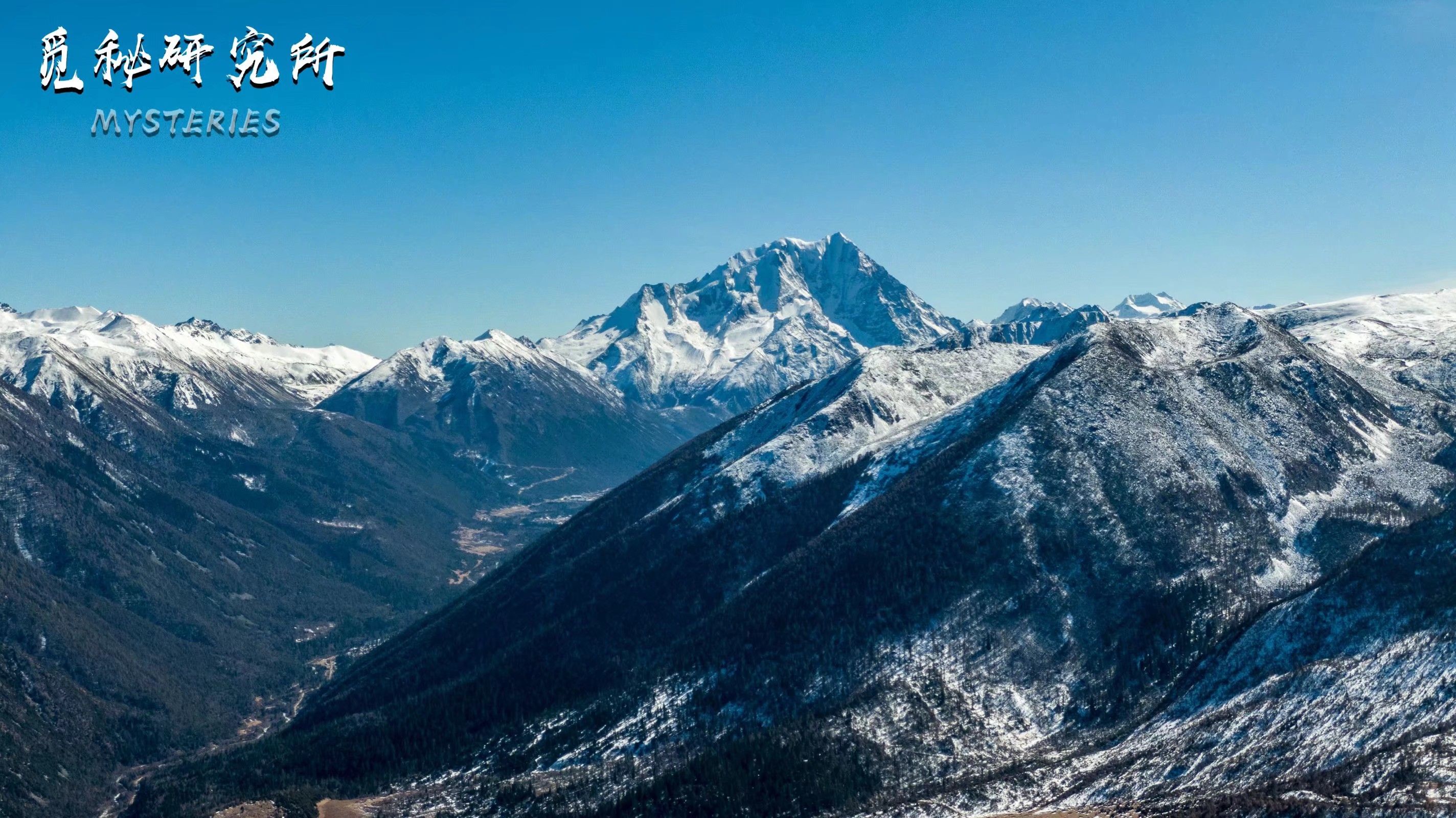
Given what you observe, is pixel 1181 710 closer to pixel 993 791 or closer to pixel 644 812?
→ pixel 993 791

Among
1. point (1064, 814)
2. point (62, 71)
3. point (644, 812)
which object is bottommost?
point (1064, 814)

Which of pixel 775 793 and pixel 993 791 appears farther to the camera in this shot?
pixel 775 793

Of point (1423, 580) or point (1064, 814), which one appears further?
point (1423, 580)

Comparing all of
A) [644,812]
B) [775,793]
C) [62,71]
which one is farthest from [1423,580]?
[62,71]

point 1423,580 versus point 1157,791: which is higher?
point 1423,580

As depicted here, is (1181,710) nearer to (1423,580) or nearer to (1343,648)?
(1343,648)

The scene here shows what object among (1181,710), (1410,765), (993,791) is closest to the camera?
(1410,765)

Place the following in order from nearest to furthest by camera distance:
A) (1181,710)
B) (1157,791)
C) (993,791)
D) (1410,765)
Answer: (1410,765) < (1157,791) < (993,791) < (1181,710)

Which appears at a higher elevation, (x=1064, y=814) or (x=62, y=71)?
(x=62, y=71)

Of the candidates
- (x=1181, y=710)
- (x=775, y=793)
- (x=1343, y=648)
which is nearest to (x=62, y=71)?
(x=775, y=793)
